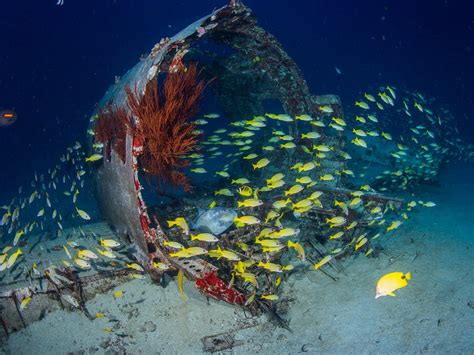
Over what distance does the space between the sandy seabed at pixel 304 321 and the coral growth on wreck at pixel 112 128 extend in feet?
8.74

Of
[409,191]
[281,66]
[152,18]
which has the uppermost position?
[152,18]

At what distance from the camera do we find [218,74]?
10.3 m

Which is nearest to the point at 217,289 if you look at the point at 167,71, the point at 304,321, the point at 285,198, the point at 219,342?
the point at 219,342

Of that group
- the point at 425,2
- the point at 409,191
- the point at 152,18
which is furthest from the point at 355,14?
the point at 409,191

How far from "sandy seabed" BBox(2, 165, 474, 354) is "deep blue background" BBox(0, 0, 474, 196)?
906 inches

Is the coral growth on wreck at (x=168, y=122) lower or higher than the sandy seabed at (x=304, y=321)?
higher

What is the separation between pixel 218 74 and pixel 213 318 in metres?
7.38

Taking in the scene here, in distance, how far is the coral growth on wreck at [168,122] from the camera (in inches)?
240

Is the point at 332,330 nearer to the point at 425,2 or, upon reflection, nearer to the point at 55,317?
the point at 55,317

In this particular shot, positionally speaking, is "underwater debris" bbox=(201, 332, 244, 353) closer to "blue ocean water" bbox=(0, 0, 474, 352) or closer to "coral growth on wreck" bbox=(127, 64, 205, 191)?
"coral growth on wreck" bbox=(127, 64, 205, 191)

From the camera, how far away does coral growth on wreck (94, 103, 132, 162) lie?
619 centimetres

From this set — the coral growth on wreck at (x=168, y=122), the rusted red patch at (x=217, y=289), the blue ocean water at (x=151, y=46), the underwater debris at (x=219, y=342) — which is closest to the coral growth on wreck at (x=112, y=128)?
the coral growth on wreck at (x=168, y=122)

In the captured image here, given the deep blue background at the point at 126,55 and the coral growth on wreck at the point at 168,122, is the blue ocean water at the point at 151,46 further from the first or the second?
the coral growth on wreck at the point at 168,122

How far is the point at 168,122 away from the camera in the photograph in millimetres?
6562
